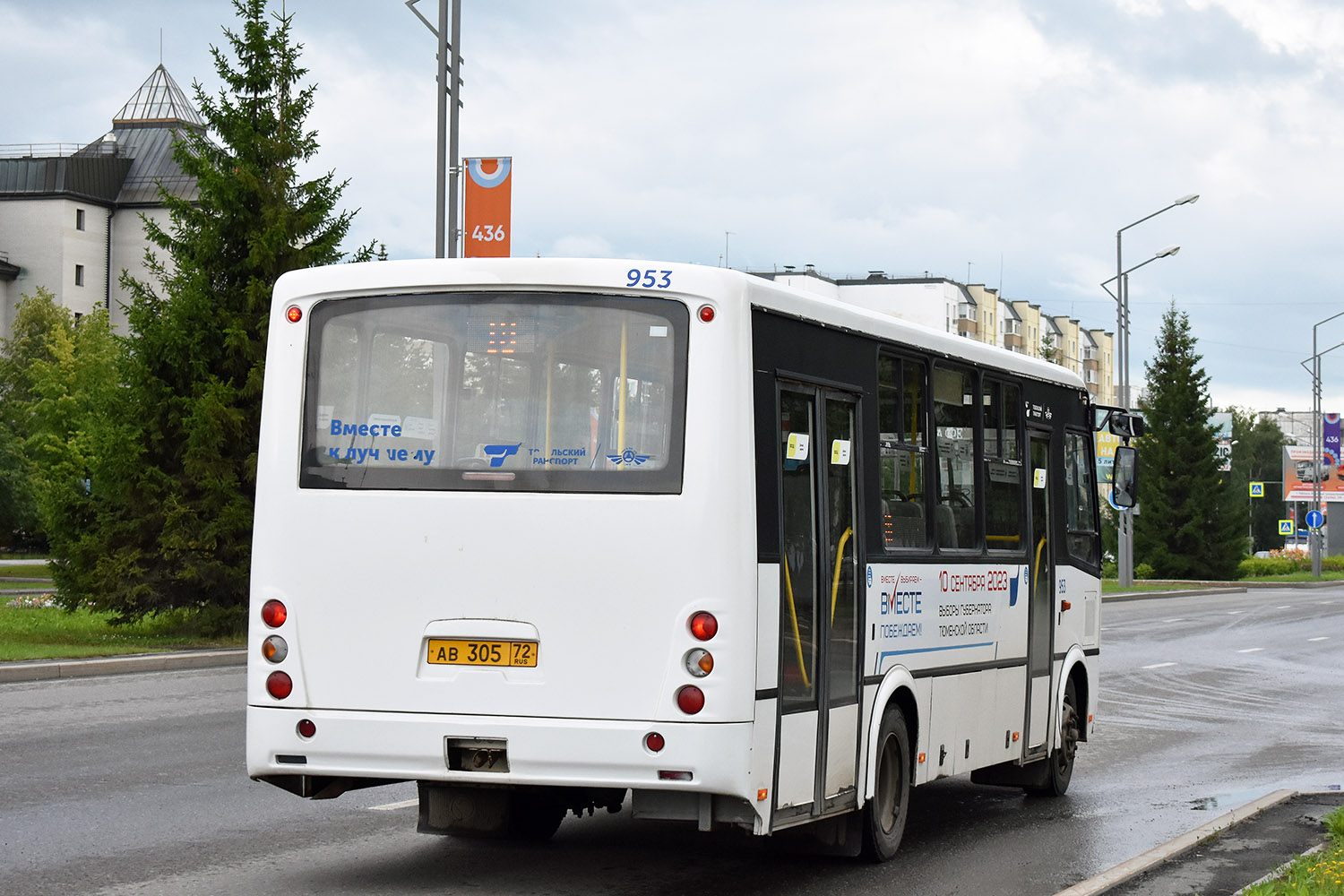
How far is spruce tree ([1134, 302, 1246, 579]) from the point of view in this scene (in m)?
70.8

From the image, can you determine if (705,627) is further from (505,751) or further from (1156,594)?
(1156,594)

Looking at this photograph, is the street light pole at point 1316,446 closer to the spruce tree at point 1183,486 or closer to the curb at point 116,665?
the spruce tree at point 1183,486

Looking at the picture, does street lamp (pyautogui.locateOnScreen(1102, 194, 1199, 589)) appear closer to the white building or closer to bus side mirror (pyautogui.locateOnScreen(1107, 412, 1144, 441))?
bus side mirror (pyautogui.locateOnScreen(1107, 412, 1144, 441))

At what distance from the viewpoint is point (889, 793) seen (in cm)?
931

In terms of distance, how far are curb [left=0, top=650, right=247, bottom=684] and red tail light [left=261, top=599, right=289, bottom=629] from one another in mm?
11239

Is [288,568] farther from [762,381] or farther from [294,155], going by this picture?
[294,155]

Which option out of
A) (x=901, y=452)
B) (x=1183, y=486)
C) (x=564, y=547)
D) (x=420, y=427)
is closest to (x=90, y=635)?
(x=901, y=452)

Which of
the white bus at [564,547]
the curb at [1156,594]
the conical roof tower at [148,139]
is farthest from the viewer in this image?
the conical roof tower at [148,139]

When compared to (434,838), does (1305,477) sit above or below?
above

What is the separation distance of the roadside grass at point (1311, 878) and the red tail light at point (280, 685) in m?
4.29

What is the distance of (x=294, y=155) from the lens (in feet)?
83.1

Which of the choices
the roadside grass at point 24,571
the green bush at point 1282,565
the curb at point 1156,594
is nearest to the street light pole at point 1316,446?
the green bush at point 1282,565

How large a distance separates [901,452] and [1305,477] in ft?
274

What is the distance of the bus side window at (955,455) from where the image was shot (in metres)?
9.93
